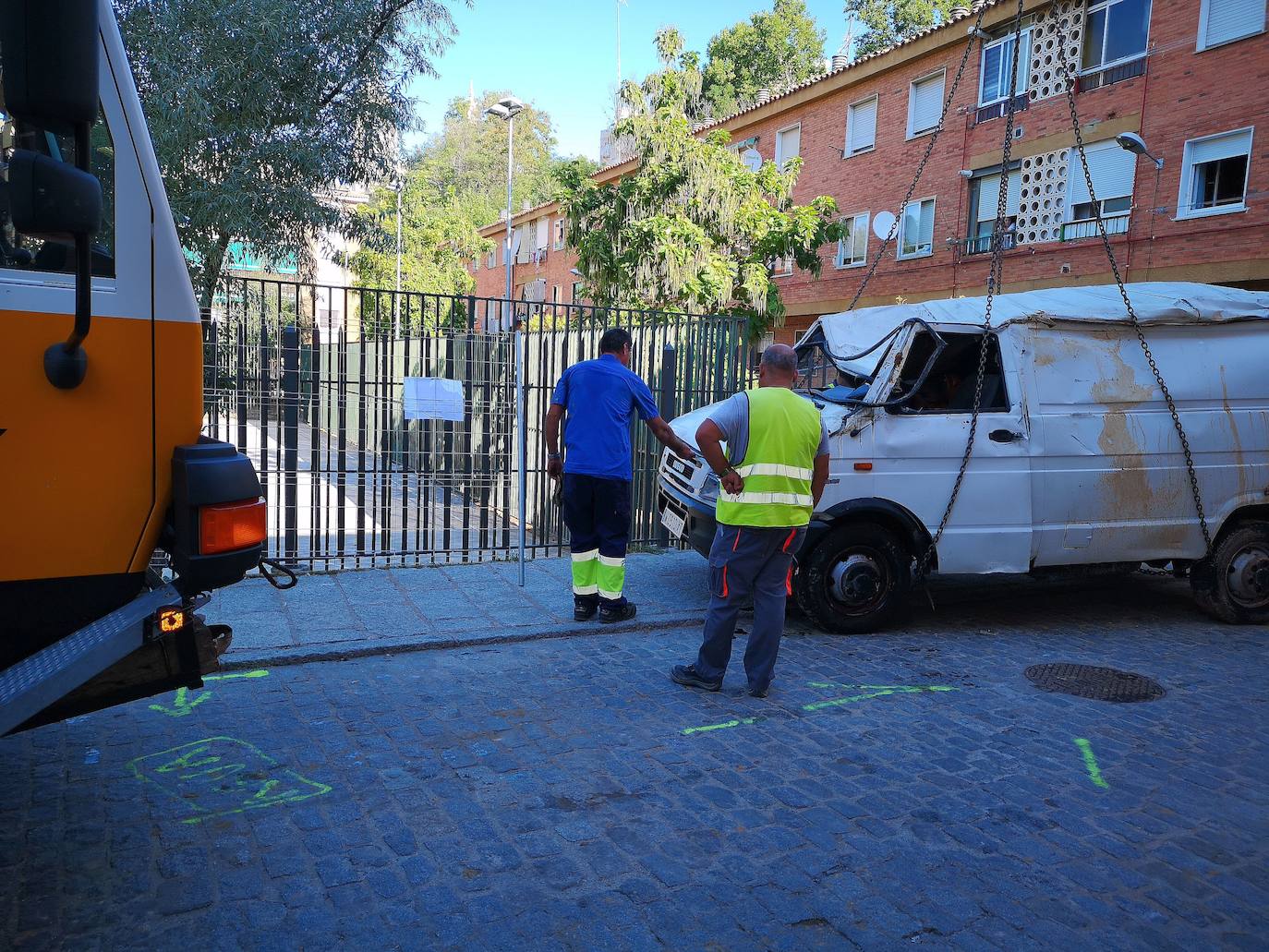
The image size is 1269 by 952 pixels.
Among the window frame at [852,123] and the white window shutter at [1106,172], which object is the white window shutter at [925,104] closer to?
the window frame at [852,123]

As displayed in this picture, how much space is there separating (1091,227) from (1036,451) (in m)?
13.7

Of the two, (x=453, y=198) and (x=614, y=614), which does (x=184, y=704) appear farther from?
(x=453, y=198)

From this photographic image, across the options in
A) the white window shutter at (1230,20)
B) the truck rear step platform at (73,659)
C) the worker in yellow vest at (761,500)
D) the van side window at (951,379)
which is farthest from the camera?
the white window shutter at (1230,20)

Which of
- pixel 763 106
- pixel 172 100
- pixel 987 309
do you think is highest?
pixel 763 106

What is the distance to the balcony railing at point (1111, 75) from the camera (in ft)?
57.3

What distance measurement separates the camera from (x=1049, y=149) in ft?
62.5

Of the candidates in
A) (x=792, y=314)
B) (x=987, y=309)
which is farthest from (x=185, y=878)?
(x=792, y=314)

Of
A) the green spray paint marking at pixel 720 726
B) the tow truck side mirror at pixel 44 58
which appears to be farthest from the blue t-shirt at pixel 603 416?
the tow truck side mirror at pixel 44 58

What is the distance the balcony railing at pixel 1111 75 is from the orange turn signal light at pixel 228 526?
19525 mm

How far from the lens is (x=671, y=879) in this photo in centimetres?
326

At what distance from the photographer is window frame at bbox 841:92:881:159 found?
907 inches

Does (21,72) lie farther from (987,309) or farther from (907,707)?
(987,309)

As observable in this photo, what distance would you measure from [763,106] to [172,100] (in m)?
20.2

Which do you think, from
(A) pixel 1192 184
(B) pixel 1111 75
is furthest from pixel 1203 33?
(A) pixel 1192 184
